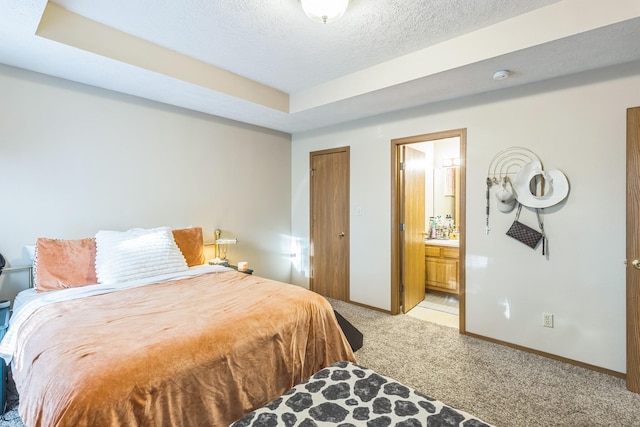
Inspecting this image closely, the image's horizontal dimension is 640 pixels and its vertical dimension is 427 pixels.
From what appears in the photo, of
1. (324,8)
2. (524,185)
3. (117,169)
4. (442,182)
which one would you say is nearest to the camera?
(324,8)

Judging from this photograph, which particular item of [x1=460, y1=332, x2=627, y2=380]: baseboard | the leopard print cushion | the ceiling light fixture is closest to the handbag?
[x1=460, y1=332, x2=627, y2=380]: baseboard

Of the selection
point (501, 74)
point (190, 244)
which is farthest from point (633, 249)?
point (190, 244)

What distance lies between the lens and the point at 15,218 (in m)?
2.40

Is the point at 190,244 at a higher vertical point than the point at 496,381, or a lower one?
higher

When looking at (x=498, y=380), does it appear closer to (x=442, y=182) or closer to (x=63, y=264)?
(x=442, y=182)

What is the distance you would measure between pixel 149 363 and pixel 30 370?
61 cm

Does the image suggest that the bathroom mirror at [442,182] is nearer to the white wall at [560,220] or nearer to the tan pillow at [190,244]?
the white wall at [560,220]

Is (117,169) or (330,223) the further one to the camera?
(330,223)

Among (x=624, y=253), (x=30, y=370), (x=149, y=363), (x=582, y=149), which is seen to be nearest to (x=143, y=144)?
(x=30, y=370)

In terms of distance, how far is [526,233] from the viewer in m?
2.70

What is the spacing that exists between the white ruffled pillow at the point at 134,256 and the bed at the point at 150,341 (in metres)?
0.01

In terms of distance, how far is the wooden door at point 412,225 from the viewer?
3.69 meters

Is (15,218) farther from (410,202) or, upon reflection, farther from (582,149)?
(582,149)

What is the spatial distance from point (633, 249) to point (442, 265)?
2340 mm
